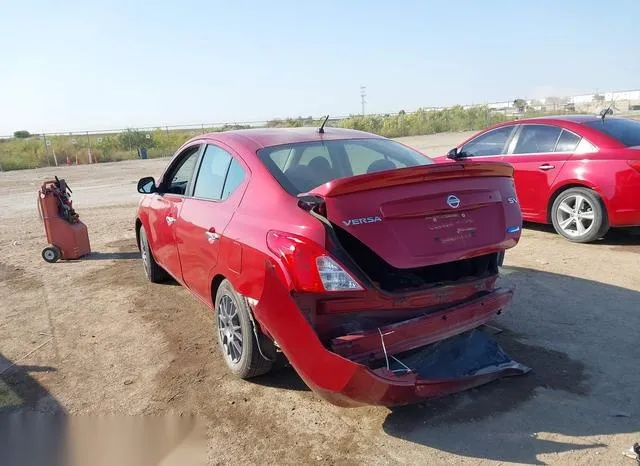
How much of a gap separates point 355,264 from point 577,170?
5283 mm

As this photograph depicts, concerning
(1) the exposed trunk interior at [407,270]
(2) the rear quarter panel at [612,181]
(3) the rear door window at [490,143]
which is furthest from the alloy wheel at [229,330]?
(3) the rear door window at [490,143]

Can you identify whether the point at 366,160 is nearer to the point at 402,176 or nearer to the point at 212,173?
the point at 402,176

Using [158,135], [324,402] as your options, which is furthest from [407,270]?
[158,135]

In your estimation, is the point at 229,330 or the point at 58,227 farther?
the point at 58,227

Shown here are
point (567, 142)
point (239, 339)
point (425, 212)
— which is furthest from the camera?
point (567, 142)

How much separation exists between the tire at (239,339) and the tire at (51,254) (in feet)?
15.2

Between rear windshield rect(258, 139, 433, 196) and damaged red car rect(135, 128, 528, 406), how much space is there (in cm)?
1

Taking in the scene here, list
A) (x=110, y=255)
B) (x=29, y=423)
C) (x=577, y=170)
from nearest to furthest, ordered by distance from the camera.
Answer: (x=29, y=423), (x=577, y=170), (x=110, y=255)

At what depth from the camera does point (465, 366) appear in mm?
3502

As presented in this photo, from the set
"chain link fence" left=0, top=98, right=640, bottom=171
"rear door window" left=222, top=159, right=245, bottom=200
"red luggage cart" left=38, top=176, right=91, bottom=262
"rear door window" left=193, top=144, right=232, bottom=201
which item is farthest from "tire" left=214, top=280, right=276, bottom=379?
"chain link fence" left=0, top=98, right=640, bottom=171

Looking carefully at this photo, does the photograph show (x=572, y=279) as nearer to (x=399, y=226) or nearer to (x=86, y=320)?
(x=399, y=226)

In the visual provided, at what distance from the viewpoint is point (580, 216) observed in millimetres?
7238

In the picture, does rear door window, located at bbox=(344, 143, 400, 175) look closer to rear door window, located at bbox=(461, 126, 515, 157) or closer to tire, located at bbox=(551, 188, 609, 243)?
tire, located at bbox=(551, 188, 609, 243)

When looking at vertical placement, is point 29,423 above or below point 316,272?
below
